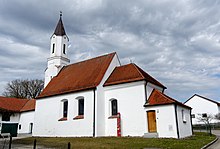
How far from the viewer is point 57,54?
105 feet

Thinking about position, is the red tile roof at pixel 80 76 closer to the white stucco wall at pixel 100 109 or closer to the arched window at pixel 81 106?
the white stucco wall at pixel 100 109

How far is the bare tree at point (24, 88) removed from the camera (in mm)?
56156

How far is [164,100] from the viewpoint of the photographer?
19.8 metres

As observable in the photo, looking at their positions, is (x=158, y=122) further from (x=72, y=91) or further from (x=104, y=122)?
(x=72, y=91)

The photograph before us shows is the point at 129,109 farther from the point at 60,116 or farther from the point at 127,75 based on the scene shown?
the point at 60,116

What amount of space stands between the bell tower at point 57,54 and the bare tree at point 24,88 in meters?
25.8

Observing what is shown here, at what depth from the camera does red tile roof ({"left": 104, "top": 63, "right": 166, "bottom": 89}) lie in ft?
71.6

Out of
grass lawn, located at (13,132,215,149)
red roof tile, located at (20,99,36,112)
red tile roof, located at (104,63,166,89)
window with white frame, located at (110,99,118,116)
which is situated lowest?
grass lawn, located at (13,132,215,149)

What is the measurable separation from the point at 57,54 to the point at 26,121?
12934 millimetres

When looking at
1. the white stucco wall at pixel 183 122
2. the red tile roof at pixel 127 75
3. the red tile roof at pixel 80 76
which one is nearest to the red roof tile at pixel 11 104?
the red tile roof at pixel 80 76

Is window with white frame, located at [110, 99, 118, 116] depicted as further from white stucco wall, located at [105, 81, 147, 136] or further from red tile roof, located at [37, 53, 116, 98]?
red tile roof, located at [37, 53, 116, 98]

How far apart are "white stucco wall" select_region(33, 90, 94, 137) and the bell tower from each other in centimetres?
498

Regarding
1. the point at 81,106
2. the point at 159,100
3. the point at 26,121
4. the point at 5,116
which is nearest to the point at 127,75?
the point at 159,100

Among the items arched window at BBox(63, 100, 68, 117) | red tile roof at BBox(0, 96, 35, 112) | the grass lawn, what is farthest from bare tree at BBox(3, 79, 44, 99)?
the grass lawn
